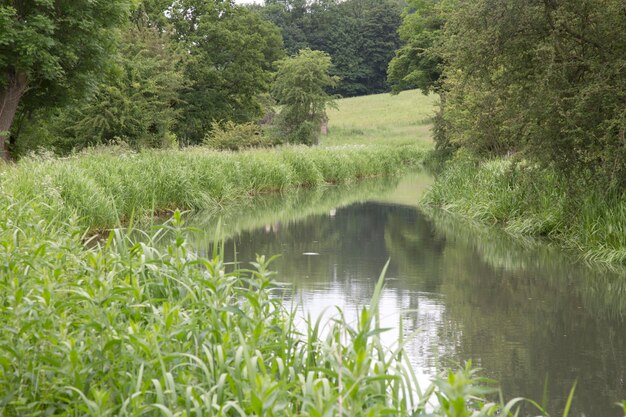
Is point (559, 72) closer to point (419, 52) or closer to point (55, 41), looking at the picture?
point (55, 41)

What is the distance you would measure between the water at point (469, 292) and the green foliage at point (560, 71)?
158 cm

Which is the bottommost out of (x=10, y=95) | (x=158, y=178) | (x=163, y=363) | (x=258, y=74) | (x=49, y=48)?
(x=158, y=178)

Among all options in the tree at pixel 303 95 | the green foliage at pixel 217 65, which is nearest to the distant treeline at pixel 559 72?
the tree at pixel 303 95

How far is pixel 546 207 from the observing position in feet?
48.9

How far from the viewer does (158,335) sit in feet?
13.3

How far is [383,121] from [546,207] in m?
51.3

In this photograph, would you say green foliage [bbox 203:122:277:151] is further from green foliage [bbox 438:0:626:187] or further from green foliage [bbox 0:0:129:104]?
green foliage [bbox 438:0:626:187]

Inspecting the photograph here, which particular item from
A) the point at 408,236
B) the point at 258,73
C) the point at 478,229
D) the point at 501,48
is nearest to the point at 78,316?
the point at 501,48

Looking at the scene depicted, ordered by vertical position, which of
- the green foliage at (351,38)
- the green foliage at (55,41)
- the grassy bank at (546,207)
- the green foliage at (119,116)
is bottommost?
the grassy bank at (546,207)

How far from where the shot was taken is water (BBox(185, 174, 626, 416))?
646 cm

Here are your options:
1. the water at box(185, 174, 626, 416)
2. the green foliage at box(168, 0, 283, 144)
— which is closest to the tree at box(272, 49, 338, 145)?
the green foliage at box(168, 0, 283, 144)

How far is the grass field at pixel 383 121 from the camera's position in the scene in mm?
56281

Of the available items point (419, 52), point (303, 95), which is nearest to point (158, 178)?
point (303, 95)

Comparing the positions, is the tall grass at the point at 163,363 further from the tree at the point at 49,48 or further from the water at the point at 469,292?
the tree at the point at 49,48
